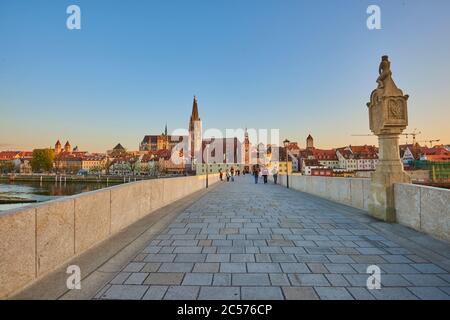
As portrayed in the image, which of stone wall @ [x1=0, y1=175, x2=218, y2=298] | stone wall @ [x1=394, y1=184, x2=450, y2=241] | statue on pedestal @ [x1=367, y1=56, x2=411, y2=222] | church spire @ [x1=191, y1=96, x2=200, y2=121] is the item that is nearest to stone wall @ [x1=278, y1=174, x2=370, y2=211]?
statue on pedestal @ [x1=367, y1=56, x2=411, y2=222]

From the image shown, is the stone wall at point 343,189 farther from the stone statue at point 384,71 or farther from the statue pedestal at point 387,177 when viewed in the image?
the stone statue at point 384,71

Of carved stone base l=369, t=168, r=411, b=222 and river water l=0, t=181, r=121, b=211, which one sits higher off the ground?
carved stone base l=369, t=168, r=411, b=222

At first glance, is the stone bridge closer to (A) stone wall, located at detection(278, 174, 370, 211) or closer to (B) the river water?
(A) stone wall, located at detection(278, 174, 370, 211)

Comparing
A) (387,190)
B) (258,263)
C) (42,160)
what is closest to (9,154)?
(42,160)

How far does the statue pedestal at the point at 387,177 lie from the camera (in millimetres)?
6012

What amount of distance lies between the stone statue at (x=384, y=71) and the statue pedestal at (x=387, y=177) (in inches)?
49.1

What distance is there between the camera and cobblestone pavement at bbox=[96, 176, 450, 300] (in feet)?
9.38

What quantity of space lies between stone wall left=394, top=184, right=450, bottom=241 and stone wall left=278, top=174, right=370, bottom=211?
169 centimetres

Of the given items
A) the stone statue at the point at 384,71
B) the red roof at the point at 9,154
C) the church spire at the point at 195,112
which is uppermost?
the church spire at the point at 195,112

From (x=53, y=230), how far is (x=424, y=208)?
5803 millimetres

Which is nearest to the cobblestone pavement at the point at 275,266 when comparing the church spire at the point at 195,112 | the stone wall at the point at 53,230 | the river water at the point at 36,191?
the stone wall at the point at 53,230

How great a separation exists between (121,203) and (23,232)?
2.72m
